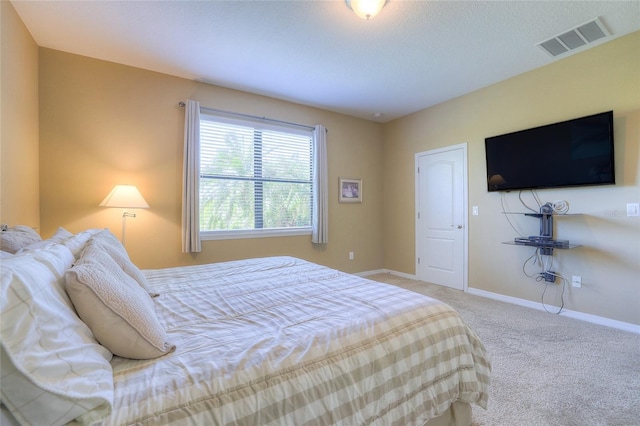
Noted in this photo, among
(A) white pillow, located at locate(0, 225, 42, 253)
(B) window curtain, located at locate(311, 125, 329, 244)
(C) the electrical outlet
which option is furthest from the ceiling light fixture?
(C) the electrical outlet

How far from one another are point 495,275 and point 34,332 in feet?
14.1

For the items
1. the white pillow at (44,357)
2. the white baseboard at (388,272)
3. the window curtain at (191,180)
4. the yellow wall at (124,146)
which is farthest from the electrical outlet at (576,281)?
the window curtain at (191,180)

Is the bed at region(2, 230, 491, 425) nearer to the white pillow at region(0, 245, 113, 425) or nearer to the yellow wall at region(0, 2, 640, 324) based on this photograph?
the white pillow at region(0, 245, 113, 425)

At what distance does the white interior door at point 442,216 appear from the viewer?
4031 millimetres

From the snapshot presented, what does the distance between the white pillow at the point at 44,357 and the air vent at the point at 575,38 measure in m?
4.00

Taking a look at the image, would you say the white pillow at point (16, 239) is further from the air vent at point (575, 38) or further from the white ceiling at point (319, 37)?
the air vent at point (575, 38)

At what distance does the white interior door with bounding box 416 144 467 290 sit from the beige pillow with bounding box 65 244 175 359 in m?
4.05

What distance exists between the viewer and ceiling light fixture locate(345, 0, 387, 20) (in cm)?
207

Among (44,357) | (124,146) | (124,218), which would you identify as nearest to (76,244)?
(44,357)

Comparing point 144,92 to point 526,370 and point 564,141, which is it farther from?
point 564,141

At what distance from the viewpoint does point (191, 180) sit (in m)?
3.36

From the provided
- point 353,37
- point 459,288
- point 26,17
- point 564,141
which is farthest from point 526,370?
point 26,17

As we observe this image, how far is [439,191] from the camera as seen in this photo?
430cm

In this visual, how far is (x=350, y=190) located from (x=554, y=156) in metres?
2.73
